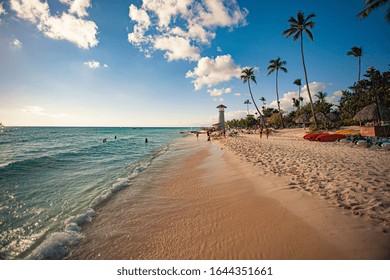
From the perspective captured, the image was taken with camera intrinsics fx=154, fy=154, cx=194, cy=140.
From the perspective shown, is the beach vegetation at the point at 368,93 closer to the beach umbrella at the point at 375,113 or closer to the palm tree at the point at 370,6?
the beach umbrella at the point at 375,113

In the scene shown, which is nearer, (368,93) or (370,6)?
(370,6)

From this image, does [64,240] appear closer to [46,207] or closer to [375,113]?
[46,207]

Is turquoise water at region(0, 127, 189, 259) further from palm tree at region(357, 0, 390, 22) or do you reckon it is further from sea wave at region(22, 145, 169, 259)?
palm tree at region(357, 0, 390, 22)

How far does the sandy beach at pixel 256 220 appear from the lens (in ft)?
9.41

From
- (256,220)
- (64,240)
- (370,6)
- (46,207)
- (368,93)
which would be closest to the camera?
(64,240)

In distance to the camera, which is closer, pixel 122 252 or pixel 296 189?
pixel 122 252

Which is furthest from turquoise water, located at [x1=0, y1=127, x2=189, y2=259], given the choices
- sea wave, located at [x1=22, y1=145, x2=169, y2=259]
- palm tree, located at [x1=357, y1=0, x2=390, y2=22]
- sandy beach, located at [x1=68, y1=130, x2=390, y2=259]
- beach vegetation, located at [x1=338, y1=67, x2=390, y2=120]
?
beach vegetation, located at [x1=338, y1=67, x2=390, y2=120]

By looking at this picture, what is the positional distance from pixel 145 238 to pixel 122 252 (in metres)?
0.51

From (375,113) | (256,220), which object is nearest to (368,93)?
(375,113)

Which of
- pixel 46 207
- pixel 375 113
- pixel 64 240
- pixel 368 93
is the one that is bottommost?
pixel 46 207

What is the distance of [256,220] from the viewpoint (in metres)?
3.79

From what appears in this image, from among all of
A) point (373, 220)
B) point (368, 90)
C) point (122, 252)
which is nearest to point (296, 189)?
point (373, 220)

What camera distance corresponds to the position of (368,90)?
2425 cm
